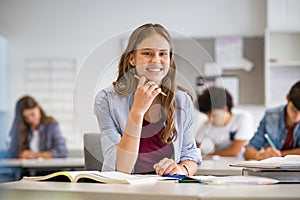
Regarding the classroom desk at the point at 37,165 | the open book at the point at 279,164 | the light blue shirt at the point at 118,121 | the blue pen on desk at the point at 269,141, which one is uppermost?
the light blue shirt at the point at 118,121

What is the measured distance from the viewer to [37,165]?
4148 millimetres

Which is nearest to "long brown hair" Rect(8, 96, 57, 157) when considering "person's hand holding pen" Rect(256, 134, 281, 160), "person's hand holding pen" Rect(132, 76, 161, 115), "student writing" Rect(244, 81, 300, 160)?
"student writing" Rect(244, 81, 300, 160)

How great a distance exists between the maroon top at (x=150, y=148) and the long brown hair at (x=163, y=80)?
0.02 meters

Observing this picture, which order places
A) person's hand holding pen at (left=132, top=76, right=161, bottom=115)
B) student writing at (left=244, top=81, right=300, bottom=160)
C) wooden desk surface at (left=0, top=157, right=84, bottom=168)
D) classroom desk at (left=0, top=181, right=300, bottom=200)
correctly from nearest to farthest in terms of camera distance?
classroom desk at (left=0, top=181, right=300, bottom=200) < person's hand holding pen at (left=132, top=76, right=161, bottom=115) < student writing at (left=244, top=81, right=300, bottom=160) < wooden desk surface at (left=0, top=157, right=84, bottom=168)

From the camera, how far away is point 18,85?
19.7 feet

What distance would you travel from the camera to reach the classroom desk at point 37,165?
4.11 m

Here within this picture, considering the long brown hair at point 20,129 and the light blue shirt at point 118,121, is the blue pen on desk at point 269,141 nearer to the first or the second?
the light blue shirt at point 118,121

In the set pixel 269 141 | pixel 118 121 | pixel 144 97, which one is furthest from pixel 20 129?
pixel 144 97

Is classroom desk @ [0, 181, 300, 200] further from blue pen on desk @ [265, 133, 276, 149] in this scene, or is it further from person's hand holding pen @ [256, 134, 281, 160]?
blue pen on desk @ [265, 133, 276, 149]

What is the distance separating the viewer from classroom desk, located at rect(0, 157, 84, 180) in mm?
4109

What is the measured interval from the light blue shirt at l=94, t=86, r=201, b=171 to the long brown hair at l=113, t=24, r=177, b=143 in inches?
0.8

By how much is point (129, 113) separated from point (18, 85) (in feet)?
15.0

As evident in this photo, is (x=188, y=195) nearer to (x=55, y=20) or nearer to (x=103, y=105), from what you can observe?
(x=103, y=105)

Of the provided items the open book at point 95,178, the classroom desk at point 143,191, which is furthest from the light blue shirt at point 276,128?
the classroom desk at point 143,191
